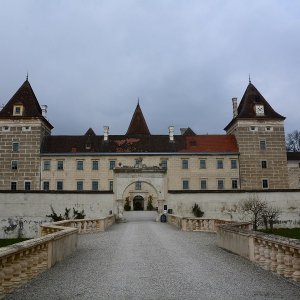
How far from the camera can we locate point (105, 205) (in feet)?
111

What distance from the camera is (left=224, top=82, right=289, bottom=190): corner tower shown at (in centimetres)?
4778

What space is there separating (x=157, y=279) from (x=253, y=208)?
2641cm

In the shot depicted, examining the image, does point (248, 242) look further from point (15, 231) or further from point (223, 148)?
point (223, 148)

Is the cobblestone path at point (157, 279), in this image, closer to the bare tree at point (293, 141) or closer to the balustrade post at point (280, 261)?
the balustrade post at point (280, 261)

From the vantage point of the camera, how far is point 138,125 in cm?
6059

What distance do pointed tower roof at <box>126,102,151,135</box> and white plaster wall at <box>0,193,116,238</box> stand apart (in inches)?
1044

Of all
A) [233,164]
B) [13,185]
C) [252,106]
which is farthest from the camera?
[252,106]

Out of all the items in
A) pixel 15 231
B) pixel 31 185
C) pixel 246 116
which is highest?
pixel 246 116

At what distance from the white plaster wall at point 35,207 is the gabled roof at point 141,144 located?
16.4 m

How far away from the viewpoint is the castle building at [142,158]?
47.8m

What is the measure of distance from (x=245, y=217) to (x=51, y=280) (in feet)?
89.3

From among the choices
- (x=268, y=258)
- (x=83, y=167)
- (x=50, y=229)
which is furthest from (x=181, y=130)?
(x=268, y=258)

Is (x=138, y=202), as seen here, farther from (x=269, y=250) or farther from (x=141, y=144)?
(x=269, y=250)

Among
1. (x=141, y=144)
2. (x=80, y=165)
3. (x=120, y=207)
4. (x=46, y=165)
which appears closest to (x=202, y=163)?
(x=141, y=144)
